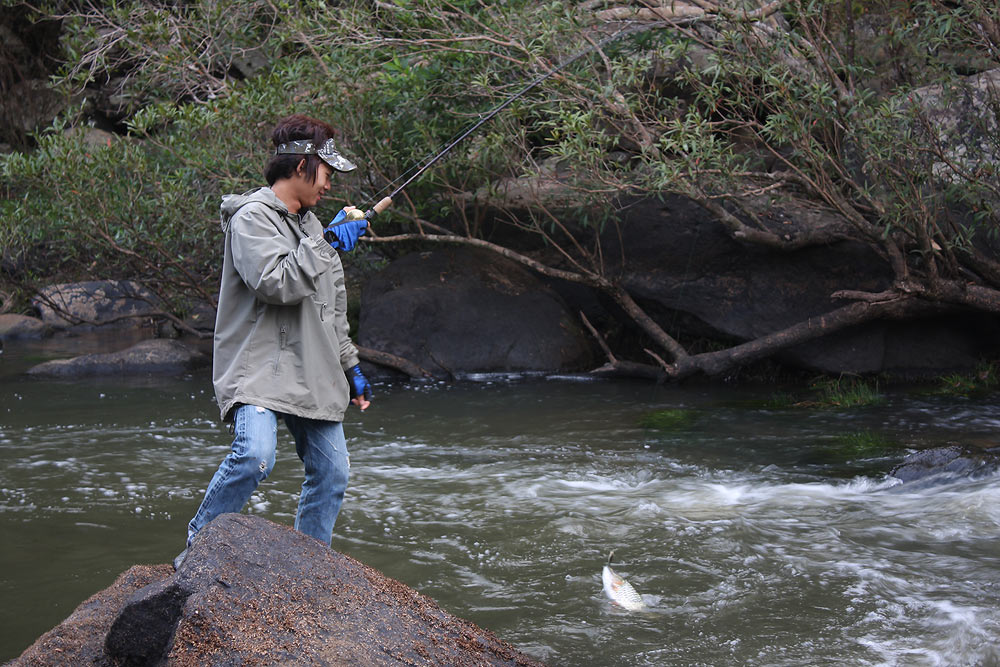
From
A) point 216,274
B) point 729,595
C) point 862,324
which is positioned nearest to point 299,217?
point 729,595

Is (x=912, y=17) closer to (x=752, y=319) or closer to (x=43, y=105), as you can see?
(x=752, y=319)

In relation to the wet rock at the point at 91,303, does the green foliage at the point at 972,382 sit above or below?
below

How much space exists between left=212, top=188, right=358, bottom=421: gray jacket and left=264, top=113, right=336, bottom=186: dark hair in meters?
0.11

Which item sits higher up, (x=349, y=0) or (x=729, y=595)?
(x=349, y=0)

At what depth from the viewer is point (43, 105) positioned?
827 inches

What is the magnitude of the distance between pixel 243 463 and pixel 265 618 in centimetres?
65

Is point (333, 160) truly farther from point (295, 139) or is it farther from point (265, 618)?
point (265, 618)

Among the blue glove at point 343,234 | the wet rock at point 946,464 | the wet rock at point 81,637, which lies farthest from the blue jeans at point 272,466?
the wet rock at point 946,464

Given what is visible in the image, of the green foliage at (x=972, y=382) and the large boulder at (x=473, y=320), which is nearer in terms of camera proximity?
the green foliage at (x=972, y=382)

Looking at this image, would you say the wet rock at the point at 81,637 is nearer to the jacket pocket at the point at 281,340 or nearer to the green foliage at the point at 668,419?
the jacket pocket at the point at 281,340

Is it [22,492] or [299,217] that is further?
[22,492]

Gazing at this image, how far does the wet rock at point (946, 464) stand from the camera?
6.36 m

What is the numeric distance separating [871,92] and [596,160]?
2.39 m

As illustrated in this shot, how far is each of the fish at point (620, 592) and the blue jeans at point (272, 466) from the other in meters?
1.39
